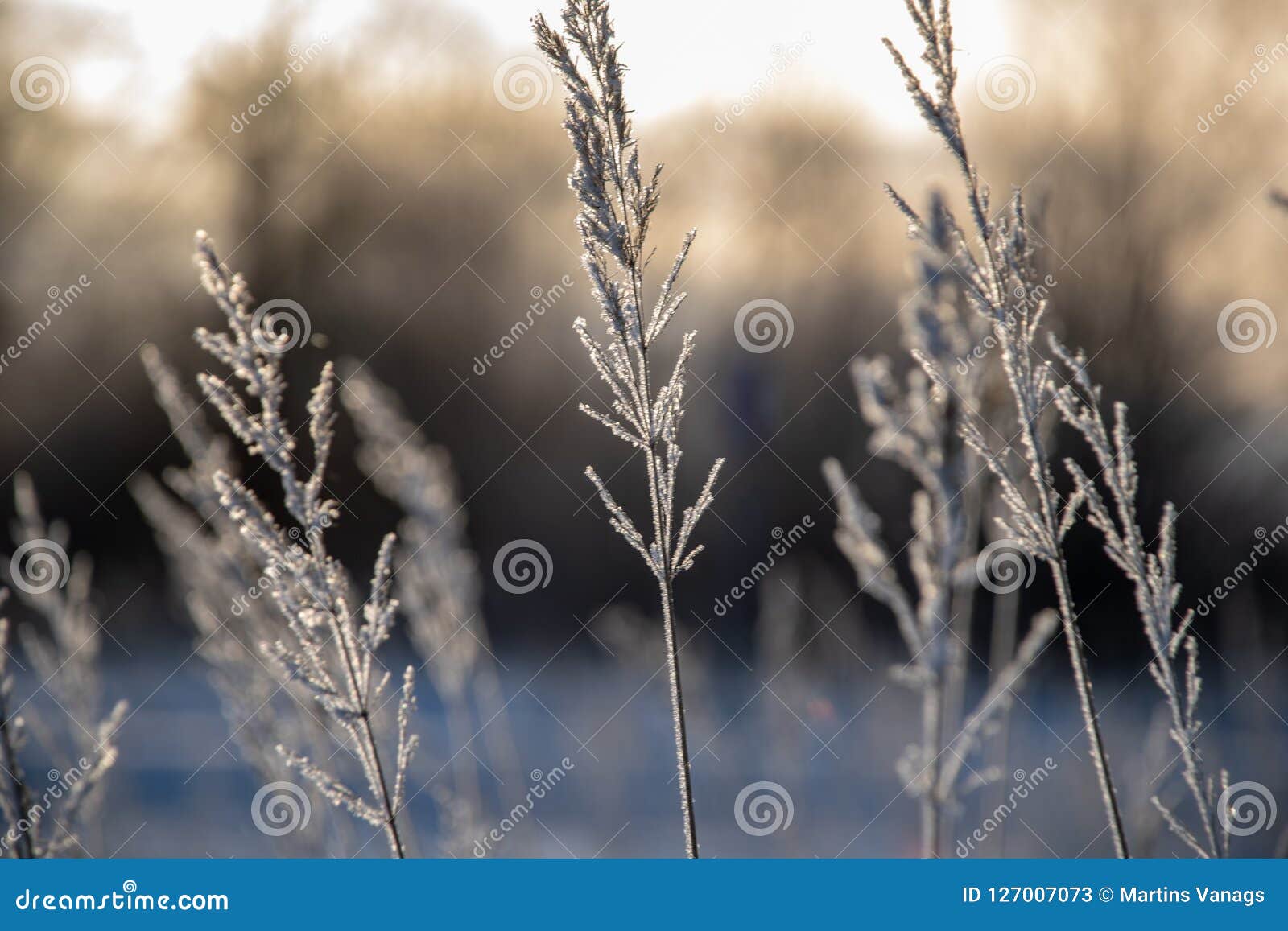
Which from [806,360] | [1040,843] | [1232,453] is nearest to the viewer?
[1040,843]

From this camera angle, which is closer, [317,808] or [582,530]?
[317,808]

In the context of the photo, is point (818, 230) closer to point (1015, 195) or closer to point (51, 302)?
point (1015, 195)

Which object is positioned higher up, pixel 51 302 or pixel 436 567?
pixel 436 567

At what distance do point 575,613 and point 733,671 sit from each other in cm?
227

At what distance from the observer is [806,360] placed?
36.6 ft

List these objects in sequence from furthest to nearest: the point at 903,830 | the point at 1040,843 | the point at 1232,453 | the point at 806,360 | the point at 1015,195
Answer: the point at 806,360
the point at 1232,453
the point at 903,830
the point at 1040,843
the point at 1015,195

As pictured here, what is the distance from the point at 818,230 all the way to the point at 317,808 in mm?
8635

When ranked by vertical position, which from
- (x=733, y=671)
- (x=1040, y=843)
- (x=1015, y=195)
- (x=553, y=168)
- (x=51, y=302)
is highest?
(x=553, y=168)

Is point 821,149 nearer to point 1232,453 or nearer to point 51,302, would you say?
point 1232,453

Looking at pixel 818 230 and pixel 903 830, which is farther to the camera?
pixel 818 230

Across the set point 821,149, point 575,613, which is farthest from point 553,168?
point 575,613

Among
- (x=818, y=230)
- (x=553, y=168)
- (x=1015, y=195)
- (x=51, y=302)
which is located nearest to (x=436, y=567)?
(x=1015, y=195)

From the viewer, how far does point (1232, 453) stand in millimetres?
7902

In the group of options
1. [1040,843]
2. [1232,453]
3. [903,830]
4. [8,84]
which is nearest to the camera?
[1040,843]
